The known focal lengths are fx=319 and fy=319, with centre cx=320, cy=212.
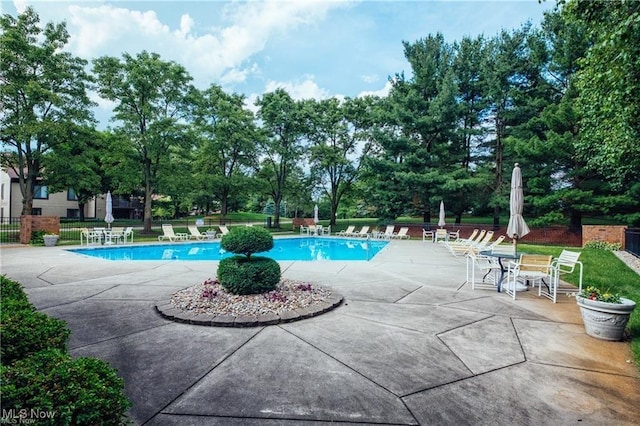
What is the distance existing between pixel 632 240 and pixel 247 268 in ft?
42.3

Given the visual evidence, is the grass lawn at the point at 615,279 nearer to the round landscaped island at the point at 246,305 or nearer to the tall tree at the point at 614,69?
the tall tree at the point at 614,69

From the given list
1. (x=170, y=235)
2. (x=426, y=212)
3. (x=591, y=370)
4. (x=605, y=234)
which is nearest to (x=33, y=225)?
(x=170, y=235)

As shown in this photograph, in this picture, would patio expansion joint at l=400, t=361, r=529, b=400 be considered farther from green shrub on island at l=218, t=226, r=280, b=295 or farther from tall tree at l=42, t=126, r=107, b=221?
tall tree at l=42, t=126, r=107, b=221

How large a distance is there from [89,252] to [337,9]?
12920 mm

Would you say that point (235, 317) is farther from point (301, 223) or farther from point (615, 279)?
point (301, 223)

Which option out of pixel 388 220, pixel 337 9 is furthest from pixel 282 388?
pixel 388 220

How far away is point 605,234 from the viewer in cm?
1278

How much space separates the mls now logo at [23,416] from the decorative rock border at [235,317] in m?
2.76

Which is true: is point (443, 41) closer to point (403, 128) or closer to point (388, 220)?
point (403, 128)

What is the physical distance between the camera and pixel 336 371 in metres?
2.94

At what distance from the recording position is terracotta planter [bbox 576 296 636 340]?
3637 millimetres

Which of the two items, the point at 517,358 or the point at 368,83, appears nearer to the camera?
the point at 517,358

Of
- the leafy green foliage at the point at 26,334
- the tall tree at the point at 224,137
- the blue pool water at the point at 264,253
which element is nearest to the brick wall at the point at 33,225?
the blue pool water at the point at 264,253

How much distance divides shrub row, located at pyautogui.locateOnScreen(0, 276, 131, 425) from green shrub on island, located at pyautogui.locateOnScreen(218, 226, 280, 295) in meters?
3.07
